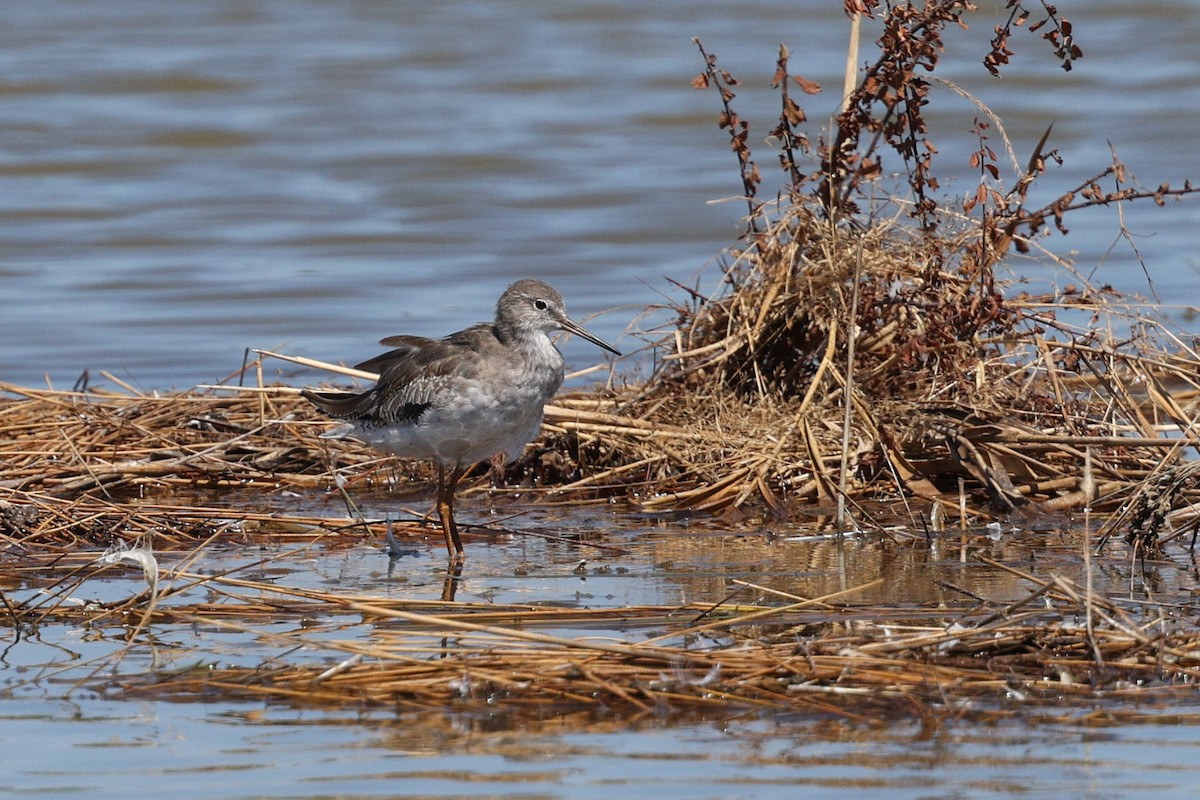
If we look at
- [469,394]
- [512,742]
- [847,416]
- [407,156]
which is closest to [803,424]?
[847,416]

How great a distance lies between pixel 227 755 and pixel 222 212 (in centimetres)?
1098

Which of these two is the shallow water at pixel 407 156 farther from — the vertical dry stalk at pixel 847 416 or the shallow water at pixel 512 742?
the shallow water at pixel 512 742

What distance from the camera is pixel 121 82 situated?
19.7 m

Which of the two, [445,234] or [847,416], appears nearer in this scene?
[847,416]

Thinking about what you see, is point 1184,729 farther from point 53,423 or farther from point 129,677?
point 53,423

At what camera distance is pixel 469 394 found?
6.98m

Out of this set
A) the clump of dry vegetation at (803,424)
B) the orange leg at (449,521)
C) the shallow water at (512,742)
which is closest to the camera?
the shallow water at (512,742)

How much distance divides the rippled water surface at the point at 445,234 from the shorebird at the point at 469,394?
1.34 feet

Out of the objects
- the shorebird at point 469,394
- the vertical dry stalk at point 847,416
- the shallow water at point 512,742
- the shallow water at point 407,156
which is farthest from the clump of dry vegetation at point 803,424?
the shallow water at point 407,156

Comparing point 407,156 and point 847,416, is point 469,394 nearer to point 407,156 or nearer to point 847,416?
point 847,416

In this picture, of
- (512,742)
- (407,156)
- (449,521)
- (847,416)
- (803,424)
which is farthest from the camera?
(407,156)

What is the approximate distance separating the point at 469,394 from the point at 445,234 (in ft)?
23.7

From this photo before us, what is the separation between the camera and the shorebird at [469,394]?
6992mm

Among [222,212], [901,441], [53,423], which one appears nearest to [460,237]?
[222,212]
